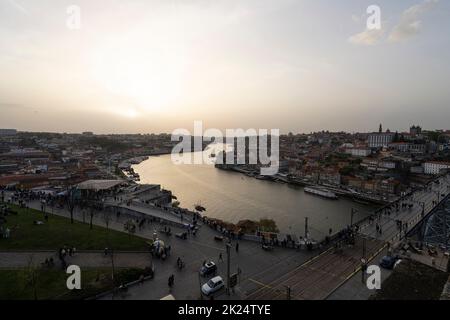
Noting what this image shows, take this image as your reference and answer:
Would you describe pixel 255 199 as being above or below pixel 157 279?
below

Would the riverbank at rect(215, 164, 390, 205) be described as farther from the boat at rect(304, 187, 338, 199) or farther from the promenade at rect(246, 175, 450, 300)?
the promenade at rect(246, 175, 450, 300)

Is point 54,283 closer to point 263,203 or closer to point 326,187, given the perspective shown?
point 263,203

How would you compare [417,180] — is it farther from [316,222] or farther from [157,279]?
[157,279]

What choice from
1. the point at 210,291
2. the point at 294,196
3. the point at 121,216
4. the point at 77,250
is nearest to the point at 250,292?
the point at 210,291

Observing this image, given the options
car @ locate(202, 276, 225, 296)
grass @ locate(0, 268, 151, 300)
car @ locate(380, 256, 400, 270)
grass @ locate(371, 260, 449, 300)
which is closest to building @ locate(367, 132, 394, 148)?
car @ locate(380, 256, 400, 270)

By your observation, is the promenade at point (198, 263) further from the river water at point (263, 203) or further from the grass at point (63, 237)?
the river water at point (263, 203)

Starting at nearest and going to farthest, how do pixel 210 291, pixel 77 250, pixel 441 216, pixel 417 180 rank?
1. pixel 210 291
2. pixel 77 250
3. pixel 441 216
4. pixel 417 180

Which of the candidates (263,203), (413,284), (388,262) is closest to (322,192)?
(263,203)
